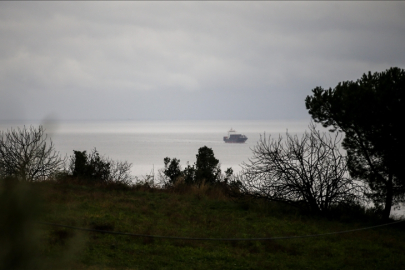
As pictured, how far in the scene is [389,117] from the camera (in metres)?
13.9

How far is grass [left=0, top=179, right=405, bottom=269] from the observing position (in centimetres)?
809

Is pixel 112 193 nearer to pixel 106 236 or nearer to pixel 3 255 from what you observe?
pixel 106 236

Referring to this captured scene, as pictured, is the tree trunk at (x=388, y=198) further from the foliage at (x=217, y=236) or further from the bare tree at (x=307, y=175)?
the bare tree at (x=307, y=175)

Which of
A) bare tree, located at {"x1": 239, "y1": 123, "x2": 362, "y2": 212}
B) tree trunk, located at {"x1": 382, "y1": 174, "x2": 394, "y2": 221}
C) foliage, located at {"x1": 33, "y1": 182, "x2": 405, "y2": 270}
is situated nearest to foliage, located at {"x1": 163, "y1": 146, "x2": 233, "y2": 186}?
foliage, located at {"x1": 33, "y1": 182, "x2": 405, "y2": 270}

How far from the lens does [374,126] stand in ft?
46.4

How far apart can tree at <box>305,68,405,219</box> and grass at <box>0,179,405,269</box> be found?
1517 millimetres

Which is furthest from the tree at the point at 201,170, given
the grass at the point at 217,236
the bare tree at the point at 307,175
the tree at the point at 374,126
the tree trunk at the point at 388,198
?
→ the tree trunk at the point at 388,198

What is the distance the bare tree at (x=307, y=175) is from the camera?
14.6 meters

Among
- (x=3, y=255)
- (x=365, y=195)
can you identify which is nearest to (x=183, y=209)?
(x=365, y=195)

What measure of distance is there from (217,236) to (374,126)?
304 inches

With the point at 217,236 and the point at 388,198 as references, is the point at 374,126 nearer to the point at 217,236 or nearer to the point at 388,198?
the point at 388,198

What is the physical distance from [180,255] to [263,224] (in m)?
4.48

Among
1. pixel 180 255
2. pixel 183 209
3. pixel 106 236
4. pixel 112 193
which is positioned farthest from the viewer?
pixel 112 193

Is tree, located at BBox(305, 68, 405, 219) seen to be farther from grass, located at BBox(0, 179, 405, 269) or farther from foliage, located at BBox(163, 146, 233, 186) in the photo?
foliage, located at BBox(163, 146, 233, 186)
